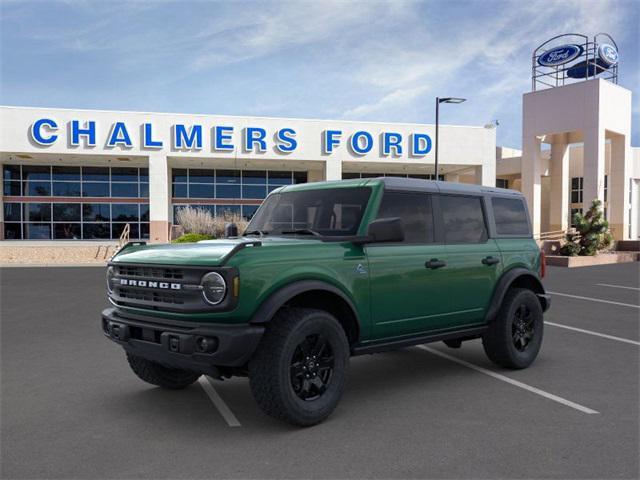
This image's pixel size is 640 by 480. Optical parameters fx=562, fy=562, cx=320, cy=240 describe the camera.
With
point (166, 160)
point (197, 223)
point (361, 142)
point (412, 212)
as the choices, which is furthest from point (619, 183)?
point (412, 212)

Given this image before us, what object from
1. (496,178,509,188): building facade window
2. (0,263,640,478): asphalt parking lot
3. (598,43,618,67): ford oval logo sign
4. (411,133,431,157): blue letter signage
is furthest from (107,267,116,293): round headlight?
(496,178,509,188): building facade window

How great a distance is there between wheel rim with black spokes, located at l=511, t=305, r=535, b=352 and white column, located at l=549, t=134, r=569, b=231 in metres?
30.3

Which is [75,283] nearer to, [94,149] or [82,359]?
[82,359]

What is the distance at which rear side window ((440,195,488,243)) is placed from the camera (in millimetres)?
5824

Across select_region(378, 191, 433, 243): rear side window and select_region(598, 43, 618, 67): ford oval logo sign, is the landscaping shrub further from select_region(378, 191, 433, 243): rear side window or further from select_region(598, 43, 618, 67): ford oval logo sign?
select_region(598, 43, 618, 67): ford oval logo sign

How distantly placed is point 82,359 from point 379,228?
4293mm

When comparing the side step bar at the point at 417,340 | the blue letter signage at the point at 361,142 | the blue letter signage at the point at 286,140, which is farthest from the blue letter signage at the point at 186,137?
the side step bar at the point at 417,340

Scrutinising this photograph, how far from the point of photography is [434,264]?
5.43m

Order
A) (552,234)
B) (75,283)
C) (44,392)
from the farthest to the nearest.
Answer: (552,234)
(75,283)
(44,392)

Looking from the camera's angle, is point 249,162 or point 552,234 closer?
point 552,234

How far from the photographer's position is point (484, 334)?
6.14 meters

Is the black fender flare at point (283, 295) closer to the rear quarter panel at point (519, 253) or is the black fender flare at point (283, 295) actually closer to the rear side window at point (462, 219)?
the rear side window at point (462, 219)

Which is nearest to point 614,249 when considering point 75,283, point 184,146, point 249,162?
point 249,162

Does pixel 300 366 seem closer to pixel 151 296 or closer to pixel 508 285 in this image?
pixel 151 296
